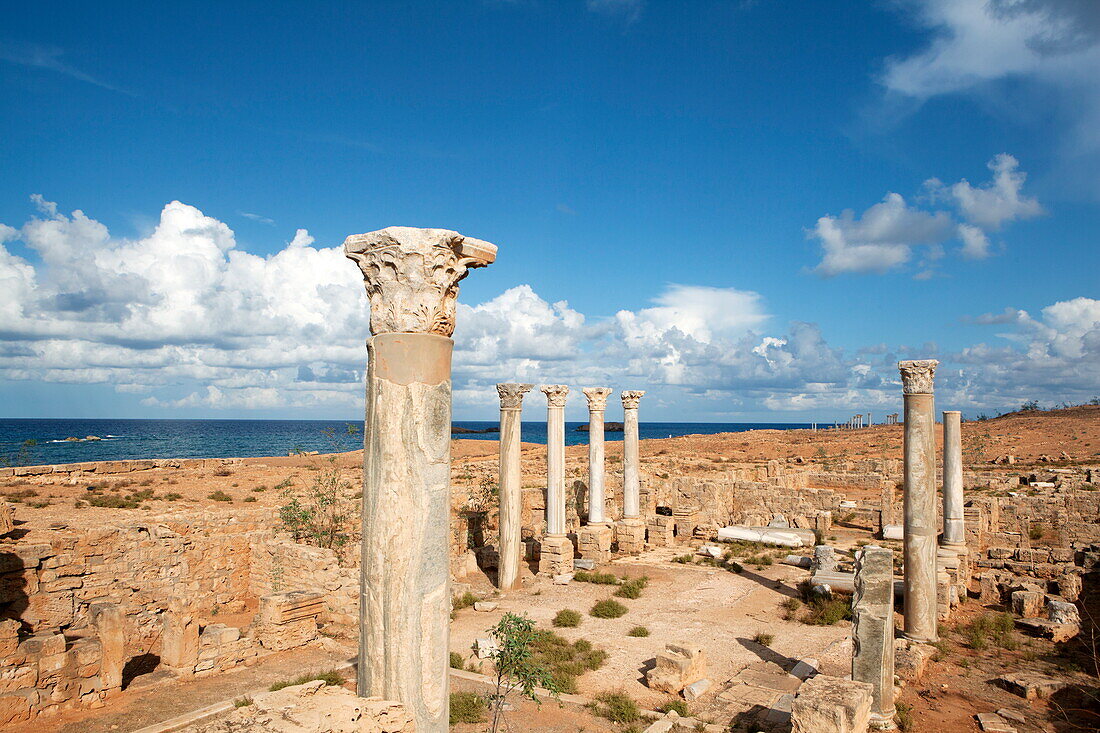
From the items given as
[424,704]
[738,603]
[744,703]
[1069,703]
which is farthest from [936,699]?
[424,704]

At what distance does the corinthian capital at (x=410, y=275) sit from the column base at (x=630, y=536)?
620 inches

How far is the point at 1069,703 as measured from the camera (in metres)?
8.75

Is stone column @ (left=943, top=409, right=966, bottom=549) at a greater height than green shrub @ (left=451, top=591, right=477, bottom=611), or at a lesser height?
greater

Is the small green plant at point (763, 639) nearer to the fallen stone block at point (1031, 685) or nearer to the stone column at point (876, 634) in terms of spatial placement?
the stone column at point (876, 634)

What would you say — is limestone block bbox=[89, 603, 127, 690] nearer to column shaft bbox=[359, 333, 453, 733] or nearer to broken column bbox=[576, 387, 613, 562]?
column shaft bbox=[359, 333, 453, 733]

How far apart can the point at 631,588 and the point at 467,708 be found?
7676mm

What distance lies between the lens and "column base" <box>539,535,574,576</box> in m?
16.9

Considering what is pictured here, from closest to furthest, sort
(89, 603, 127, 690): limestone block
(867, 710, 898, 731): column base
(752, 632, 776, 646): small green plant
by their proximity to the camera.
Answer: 1. (867, 710, 898, 731): column base
2. (89, 603, 127, 690): limestone block
3. (752, 632, 776, 646): small green plant

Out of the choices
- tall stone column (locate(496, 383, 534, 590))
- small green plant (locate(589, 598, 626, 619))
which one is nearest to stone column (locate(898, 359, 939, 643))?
small green plant (locate(589, 598, 626, 619))

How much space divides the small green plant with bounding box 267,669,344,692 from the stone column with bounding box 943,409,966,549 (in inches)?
539

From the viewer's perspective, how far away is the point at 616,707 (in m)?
8.58

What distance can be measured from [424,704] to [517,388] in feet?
38.1

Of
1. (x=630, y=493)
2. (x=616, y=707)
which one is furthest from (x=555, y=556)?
(x=616, y=707)

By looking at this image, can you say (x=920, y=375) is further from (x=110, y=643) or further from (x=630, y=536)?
(x=110, y=643)
